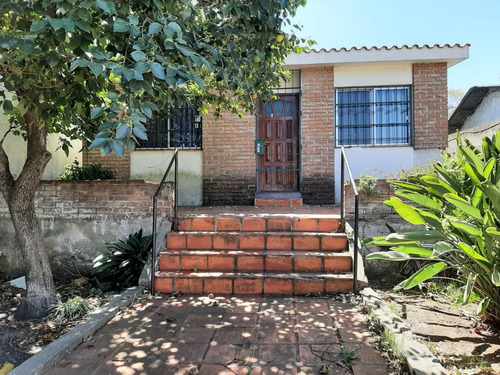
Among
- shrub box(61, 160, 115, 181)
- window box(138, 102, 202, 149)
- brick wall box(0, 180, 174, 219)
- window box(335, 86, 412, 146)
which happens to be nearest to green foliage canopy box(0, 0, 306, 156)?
brick wall box(0, 180, 174, 219)

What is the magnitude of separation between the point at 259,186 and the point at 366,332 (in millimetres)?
4615

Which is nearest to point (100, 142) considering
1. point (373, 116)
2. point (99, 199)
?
point (99, 199)

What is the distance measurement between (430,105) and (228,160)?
13.5ft

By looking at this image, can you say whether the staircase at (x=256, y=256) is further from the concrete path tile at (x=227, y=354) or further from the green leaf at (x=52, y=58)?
the green leaf at (x=52, y=58)

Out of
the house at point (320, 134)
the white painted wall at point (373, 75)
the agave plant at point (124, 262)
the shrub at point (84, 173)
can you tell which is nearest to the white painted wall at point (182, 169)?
the house at point (320, 134)

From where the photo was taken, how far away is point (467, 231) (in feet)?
7.79

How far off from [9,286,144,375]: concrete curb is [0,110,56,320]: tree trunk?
0.77 meters

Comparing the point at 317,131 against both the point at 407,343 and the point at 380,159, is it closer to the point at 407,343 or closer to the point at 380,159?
the point at 380,159

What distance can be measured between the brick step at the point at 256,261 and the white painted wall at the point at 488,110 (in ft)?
34.8

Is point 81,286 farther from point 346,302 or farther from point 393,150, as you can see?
point 393,150

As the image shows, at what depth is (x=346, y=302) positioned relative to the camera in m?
3.41

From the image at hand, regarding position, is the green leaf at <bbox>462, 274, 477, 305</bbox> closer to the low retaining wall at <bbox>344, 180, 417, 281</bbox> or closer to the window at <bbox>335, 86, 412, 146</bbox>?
the low retaining wall at <bbox>344, 180, 417, 281</bbox>

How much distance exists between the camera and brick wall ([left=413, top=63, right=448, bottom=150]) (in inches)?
262

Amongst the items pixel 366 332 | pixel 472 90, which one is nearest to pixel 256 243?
pixel 366 332
